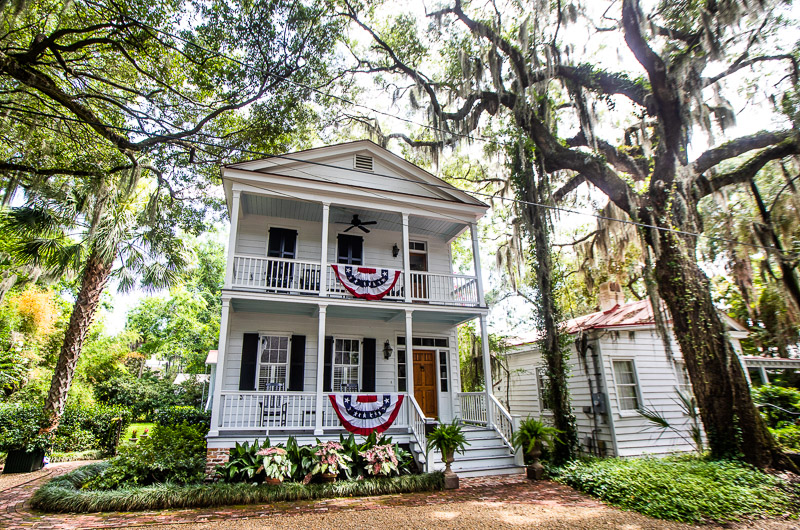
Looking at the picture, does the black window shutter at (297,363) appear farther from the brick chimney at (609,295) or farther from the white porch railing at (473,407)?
the brick chimney at (609,295)

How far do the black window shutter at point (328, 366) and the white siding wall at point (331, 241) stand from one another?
83.9 inches

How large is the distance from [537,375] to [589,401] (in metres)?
2.18

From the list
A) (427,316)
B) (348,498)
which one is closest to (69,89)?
(427,316)

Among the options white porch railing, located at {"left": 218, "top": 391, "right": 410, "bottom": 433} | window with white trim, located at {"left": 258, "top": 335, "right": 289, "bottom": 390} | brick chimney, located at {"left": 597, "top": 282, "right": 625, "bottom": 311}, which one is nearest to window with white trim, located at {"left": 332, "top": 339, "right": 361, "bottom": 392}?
white porch railing, located at {"left": 218, "top": 391, "right": 410, "bottom": 433}

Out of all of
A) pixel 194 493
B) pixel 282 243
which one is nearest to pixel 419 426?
pixel 194 493

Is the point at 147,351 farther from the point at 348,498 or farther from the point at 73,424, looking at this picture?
the point at 348,498

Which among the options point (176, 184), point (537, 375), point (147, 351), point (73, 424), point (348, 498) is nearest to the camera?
point (348, 498)

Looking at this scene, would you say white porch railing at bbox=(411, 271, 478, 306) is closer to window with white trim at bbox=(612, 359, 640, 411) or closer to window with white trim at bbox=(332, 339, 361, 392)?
window with white trim at bbox=(332, 339, 361, 392)

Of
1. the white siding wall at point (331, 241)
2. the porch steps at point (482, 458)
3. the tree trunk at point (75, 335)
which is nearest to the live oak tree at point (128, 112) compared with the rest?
the tree trunk at point (75, 335)

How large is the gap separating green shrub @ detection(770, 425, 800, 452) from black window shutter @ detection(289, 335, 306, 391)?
1003 cm

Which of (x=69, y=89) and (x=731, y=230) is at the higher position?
(x=69, y=89)

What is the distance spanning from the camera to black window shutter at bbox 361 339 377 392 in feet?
31.3

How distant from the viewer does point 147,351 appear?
2478 centimetres

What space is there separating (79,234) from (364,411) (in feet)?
32.9
